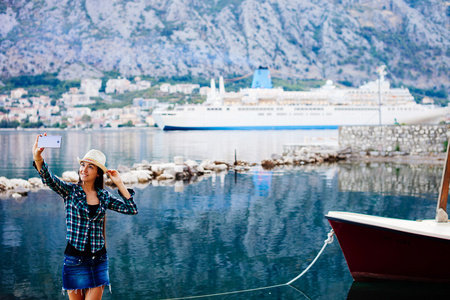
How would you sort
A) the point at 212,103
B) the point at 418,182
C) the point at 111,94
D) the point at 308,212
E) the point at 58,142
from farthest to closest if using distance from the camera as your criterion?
the point at 111,94 → the point at 212,103 → the point at 418,182 → the point at 308,212 → the point at 58,142

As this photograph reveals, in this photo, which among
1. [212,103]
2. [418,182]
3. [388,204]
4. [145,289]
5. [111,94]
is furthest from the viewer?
[111,94]

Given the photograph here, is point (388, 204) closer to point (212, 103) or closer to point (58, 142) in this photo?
point (58, 142)

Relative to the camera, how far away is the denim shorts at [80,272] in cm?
310

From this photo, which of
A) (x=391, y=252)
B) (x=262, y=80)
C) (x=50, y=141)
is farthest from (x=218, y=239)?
(x=262, y=80)

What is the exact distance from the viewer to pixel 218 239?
7328mm

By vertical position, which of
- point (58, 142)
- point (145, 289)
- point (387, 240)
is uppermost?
point (58, 142)

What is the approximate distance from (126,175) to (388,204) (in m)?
7.32

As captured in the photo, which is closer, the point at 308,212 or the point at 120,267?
the point at 120,267

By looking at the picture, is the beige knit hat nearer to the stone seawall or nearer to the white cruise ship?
the stone seawall

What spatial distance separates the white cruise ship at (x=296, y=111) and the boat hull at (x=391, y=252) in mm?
66795

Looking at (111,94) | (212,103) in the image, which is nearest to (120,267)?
(212,103)

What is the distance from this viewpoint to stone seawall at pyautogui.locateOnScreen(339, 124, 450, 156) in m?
18.9

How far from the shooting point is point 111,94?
437 feet

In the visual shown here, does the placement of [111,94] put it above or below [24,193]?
above
